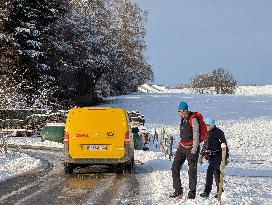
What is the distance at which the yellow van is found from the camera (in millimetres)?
16078

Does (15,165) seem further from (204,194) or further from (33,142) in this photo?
(33,142)

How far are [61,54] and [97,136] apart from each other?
34957mm

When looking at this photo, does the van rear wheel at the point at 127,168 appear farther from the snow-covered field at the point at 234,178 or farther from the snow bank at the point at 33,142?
the snow bank at the point at 33,142

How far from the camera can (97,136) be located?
16.0 meters

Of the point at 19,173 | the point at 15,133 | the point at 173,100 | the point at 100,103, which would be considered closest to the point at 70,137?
the point at 19,173

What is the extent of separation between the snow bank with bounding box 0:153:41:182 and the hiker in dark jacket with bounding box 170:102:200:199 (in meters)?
5.40

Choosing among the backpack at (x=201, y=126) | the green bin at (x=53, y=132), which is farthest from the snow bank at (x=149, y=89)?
the backpack at (x=201, y=126)

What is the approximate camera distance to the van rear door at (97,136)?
16078mm

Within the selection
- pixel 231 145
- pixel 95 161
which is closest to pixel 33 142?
pixel 95 161

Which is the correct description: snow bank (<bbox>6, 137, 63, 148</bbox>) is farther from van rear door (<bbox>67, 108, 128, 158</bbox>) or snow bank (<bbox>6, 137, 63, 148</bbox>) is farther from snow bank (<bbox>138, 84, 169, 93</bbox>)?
snow bank (<bbox>138, 84, 169, 93</bbox>)

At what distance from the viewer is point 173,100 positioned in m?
69.1

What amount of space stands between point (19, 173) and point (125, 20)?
57431 millimetres

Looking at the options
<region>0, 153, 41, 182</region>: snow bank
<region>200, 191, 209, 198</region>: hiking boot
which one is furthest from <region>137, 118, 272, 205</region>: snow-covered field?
<region>0, 153, 41, 182</region>: snow bank

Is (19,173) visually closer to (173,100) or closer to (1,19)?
(1,19)
